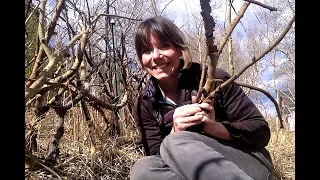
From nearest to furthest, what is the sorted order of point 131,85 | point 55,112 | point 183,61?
1. point 183,61
2. point 55,112
3. point 131,85

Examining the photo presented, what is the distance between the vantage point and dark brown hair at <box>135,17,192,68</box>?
95 centimetres

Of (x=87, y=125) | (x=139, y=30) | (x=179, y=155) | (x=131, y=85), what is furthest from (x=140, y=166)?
(x=131, y=85)

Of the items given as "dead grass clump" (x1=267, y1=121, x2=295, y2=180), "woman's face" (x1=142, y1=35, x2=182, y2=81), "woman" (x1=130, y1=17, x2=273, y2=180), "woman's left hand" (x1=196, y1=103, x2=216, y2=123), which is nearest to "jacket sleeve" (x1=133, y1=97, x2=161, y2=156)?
"woman" (x1=130, y1=17, x2=273, y2=180)

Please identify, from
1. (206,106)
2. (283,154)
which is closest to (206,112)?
(206,106)

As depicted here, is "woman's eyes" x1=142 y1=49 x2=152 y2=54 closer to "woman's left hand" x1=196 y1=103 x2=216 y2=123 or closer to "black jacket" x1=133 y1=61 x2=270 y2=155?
"black jacket" x1=133 y1=61 x2=270 y2=155

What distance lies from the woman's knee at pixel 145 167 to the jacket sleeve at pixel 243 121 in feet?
0.60

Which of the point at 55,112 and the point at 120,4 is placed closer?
the point at 55,112

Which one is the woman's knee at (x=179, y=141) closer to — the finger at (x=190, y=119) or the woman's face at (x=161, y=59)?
the finger at (x=190, y=119)

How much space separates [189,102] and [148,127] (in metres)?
0.18

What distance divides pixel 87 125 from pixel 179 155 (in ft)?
2.39

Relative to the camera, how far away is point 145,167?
2.67ft

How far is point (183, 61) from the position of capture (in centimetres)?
99

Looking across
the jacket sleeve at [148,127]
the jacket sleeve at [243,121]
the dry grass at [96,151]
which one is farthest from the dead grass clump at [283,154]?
the jacket sleeve at [148,127]
